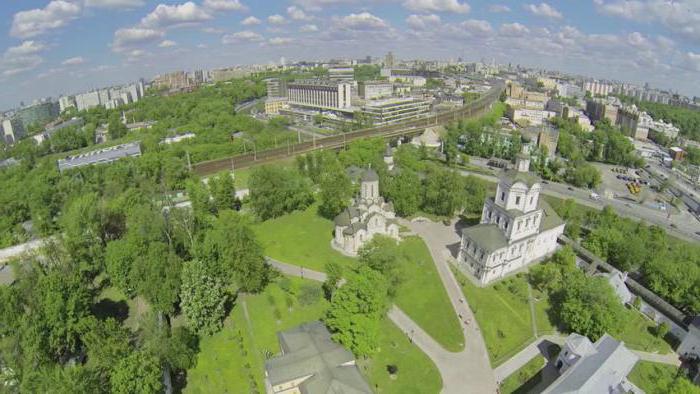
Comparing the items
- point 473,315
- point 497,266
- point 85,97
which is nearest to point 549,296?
point 497,266

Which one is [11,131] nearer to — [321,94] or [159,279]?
[321,94]

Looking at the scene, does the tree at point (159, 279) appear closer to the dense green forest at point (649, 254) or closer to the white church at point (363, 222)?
the white church at point (363, 222)

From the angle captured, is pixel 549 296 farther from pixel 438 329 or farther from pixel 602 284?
pixel 438 329

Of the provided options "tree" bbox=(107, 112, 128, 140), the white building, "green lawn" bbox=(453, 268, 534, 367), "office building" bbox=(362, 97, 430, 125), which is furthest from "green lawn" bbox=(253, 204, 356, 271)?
"tree" bbox=(107, 112, 128, 140)

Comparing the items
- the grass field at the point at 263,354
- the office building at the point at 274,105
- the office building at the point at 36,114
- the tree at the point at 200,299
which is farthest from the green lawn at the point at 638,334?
the office building at the point at 36,114

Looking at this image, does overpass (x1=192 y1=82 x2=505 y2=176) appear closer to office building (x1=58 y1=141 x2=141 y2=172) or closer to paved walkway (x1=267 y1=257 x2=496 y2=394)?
office building (x1=58 y1=141 x2=141 y2=172)

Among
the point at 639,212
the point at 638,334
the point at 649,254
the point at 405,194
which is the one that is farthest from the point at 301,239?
the point at 639,212
